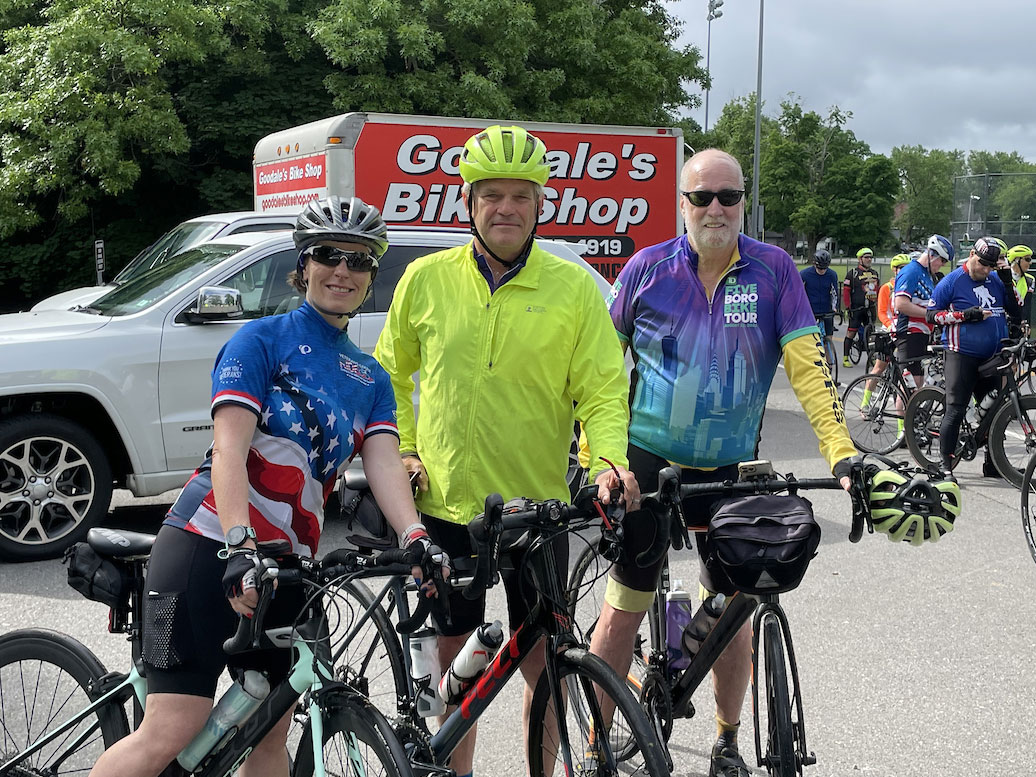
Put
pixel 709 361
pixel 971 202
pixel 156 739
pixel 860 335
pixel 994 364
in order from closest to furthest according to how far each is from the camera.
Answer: pixel 156 739 < pixel 709 361 < pixel 994 364 < pixel 860 335 < pixel 971 202

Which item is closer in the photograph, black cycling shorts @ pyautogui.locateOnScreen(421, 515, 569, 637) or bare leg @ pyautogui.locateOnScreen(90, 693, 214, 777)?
bare leg @ pyautogui.locateOnScreen(90, 693, 214, 777)

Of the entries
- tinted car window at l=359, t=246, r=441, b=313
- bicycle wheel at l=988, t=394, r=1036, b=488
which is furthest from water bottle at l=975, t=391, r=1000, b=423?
tinted car window at l=359, t=246, r=441, b=313

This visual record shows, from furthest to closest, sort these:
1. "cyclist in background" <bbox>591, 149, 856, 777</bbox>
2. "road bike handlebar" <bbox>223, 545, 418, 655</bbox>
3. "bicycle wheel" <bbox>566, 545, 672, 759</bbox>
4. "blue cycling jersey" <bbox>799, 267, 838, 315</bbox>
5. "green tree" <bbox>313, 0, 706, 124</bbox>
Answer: "green tree" <bbox>313, 0, 706, 124</bbox>, "blue cycling jersey" <bbox>799, 267, 838, 315</bbox>, "bicycle wheel" <bbox>566, 545, 672, 759</bbox>, "cyclist in background" <bbox>591, 149, 856, 777</bbox>, "road bike handlebar" <bbox>223, 545, 418, 655</bbox>

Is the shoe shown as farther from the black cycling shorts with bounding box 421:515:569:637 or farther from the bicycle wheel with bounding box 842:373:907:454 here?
the bicycle wheel with bounding box 842:373:907:454

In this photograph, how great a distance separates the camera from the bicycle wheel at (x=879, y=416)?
10.6 meters

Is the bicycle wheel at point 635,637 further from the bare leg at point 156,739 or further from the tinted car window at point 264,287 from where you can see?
the tinted car window at point 264,287

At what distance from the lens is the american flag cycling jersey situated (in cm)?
262

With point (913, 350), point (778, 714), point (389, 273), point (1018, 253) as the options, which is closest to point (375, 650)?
point (778, 714)

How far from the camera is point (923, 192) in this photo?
4409 inches

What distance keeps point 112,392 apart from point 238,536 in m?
4.73

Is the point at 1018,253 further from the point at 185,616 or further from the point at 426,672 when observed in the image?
the point at 185,616

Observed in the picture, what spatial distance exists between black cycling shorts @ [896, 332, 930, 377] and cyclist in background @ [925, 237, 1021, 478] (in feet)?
4.11

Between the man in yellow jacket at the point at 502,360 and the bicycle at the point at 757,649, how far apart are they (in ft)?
0.95

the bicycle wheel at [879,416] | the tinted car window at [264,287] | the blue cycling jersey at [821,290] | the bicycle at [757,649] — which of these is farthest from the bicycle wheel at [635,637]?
the blue cycling jersey at [821,290]
